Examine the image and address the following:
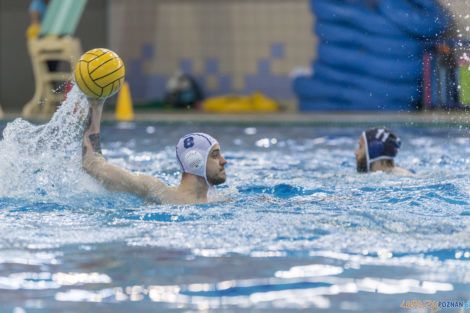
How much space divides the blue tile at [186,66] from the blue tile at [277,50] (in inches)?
60.2

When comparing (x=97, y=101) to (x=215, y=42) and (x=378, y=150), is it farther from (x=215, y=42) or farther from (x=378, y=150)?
(x=215, y=42)

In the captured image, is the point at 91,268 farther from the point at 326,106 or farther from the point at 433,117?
the point at 326,106

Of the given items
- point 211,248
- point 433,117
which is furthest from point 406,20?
point 211,248

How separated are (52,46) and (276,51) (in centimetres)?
424

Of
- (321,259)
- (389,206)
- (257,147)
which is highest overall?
(257,147)

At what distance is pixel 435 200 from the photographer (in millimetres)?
4598

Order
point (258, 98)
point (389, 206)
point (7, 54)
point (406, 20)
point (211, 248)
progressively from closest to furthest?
point (211, 248)
point (389, 206)
point (406, 20)
point (258, 98)
point (7, 54)

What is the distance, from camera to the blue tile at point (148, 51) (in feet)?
46.1

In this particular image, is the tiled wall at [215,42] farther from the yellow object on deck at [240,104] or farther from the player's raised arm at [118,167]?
the player's raised arm at [118,167]

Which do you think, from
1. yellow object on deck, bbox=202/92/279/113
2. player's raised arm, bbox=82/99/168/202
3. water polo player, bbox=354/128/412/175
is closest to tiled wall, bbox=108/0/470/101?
yellow object on deck, bbox=202/92/279/113

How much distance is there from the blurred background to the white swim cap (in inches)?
303

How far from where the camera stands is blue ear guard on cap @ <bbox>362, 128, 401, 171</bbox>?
5.61 meters

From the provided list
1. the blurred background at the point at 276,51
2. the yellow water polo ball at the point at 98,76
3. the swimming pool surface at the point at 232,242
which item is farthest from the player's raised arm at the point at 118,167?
the blurred background at the point at 276,51

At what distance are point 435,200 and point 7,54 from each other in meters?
11.8
